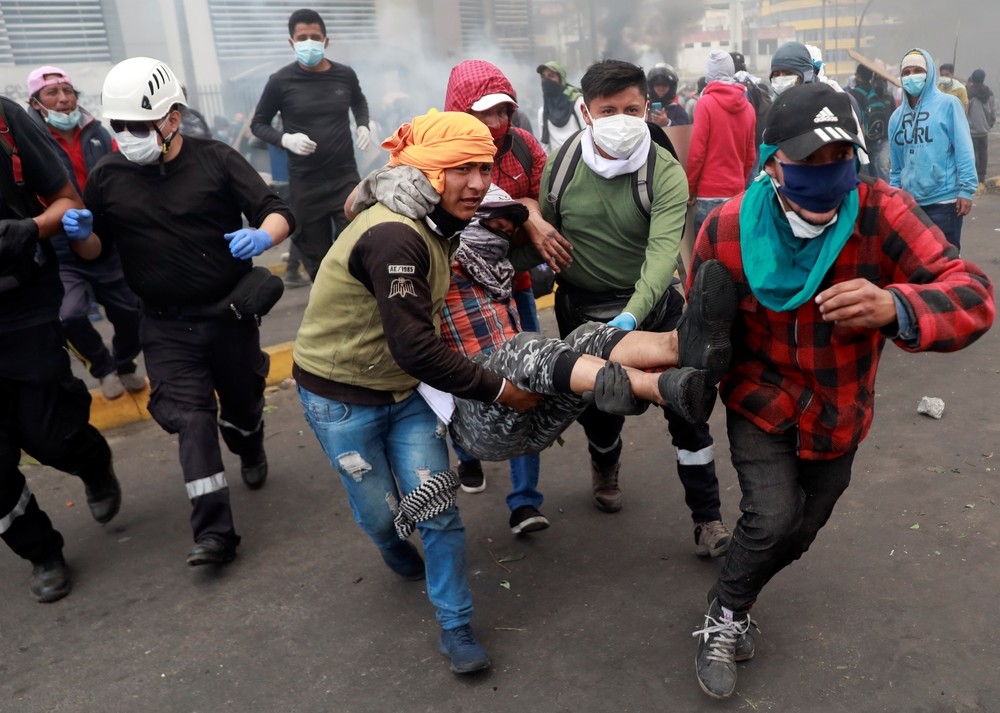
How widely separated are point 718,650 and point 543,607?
2.64 ft

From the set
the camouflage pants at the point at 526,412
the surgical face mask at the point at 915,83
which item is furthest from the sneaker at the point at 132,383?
the surgical face mask at the point at 915,83

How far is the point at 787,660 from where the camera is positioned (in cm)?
309

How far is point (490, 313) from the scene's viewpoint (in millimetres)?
3293

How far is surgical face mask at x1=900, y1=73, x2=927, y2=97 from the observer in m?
6.38

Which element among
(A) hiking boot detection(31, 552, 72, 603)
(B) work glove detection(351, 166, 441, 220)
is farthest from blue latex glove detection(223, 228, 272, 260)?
(A) hiking boot detection(31, 552, 72, 603)

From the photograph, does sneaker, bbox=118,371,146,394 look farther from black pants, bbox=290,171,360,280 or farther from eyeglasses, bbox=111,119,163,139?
eyeglasses, bbox=111,119,163,139

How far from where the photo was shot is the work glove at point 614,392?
2.67 meters

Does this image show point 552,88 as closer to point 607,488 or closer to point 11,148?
point 607,488

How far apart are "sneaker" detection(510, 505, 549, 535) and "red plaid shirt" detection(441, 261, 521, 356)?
1.07m

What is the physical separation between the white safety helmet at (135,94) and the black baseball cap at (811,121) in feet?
8.12

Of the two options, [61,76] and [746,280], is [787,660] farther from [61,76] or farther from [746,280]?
[61,76]

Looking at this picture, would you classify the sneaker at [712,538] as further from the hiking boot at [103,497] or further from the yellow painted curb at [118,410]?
the yellow painted curb at [118,410]

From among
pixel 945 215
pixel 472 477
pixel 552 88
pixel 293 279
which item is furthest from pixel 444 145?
pixel 552 88

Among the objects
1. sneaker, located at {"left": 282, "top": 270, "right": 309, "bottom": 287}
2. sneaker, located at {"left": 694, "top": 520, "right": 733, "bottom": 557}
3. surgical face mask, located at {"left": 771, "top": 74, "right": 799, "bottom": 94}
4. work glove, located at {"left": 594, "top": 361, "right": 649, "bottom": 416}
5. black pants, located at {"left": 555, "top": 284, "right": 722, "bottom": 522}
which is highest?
surgical face mask, located at {"left": 771, "top": 74, "right": 799, "bottom": 94}
